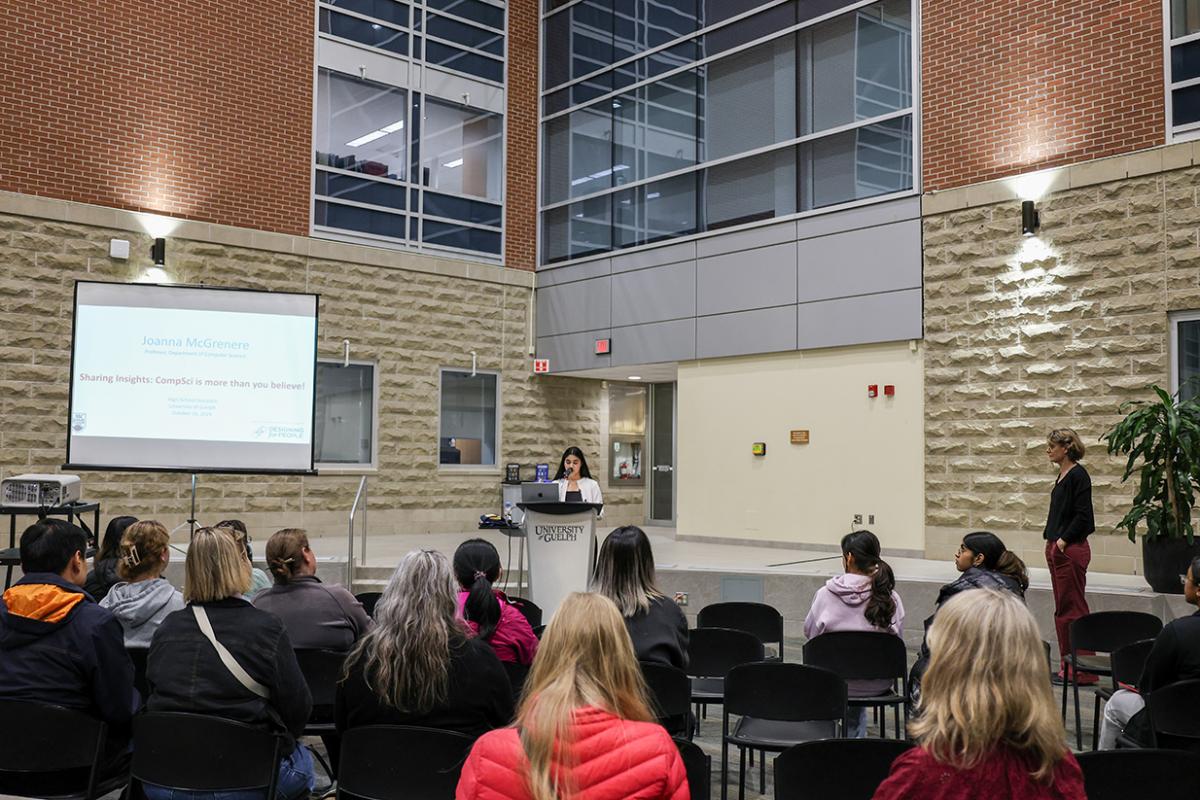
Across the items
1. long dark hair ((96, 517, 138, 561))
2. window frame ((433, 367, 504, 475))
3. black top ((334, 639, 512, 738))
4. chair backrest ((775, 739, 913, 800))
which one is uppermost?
window frame ((433, 367, 504, 475))

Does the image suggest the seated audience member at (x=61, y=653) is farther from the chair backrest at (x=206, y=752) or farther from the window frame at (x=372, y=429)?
the window frame at (x=372, y=429)

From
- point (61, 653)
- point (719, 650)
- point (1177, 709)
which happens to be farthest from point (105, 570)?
point (1177, 709)

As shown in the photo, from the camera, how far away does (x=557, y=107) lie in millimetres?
14414

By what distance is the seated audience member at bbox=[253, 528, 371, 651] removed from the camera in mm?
4125

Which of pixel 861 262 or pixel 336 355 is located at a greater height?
pixel 861 262

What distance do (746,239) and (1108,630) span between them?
24.5 ft

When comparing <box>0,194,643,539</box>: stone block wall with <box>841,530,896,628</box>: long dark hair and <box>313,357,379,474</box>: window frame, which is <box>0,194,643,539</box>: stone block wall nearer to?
<box>313,357,379,474</box>: window frame

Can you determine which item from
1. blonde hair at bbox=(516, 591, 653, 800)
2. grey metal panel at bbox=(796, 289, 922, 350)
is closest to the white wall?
grey metal panel at bbox=(796, 289, 922, 350)

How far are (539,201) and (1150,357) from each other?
28.2 ft

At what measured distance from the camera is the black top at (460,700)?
291 cm

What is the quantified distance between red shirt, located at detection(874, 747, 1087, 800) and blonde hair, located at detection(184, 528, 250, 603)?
6.97 feet

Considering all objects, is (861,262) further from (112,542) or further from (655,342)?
(112,542)

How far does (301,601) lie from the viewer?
13.7 ft

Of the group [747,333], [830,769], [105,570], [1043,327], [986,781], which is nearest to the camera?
[986,781]
